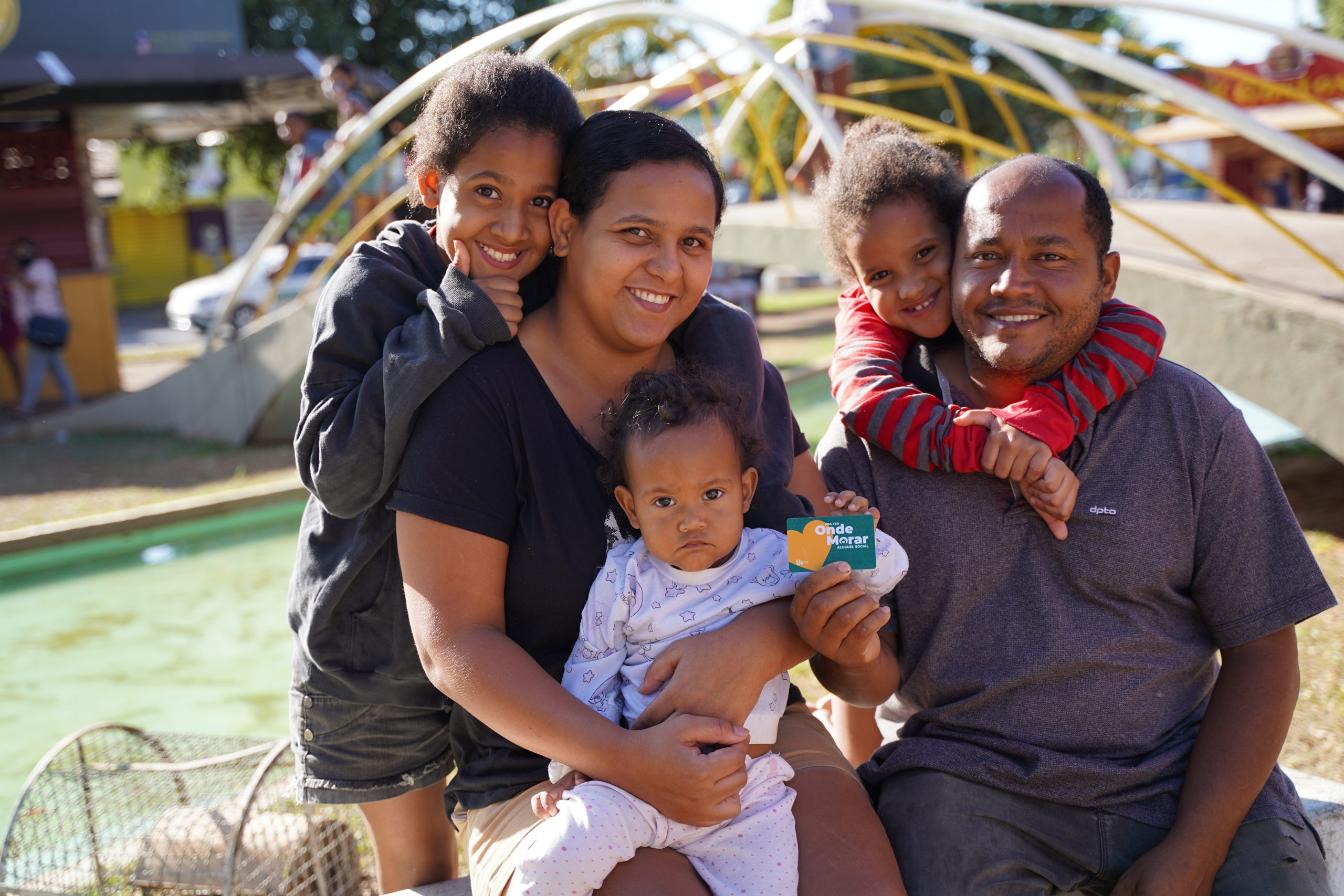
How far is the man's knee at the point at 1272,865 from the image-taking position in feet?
6.72

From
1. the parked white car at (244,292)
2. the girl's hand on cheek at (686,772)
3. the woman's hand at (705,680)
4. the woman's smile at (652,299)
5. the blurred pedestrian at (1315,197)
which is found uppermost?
the woman's smile at (652,299)

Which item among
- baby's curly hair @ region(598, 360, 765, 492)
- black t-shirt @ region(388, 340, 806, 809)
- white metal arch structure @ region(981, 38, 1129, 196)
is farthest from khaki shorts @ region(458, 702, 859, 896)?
white metal arch structure @ region(981, 38, 1129, 196)

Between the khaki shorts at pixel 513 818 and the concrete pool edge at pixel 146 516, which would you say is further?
the concrete pool edge at pixel 146 516

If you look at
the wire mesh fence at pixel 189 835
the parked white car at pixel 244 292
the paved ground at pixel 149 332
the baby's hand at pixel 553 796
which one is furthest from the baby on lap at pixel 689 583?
the paved ground at pixel 149 332

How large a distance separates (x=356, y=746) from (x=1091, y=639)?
162cm

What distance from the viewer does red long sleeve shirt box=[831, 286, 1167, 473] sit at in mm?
2225

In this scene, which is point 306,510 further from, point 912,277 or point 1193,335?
point 1193,335

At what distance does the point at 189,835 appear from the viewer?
3.28 metres

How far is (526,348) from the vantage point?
226 centimetres

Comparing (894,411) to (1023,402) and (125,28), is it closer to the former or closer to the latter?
(1023,402)

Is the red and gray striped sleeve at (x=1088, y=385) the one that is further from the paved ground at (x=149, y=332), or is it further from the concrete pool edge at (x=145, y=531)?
the paved ground at (x=149, y=332)

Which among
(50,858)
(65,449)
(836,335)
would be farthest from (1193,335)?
(65,449)

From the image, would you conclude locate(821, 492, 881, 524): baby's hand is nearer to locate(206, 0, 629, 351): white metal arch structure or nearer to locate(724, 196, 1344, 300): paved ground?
locate(724, 196, 1344, 300): paved ground

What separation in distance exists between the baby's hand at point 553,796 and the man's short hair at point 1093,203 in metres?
1.51
